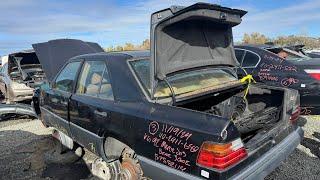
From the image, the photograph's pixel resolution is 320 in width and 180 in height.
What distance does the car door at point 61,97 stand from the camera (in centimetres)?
484

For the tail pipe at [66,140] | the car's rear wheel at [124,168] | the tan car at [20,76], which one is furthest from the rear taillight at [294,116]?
the tan car at [20,76]

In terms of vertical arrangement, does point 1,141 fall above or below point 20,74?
below

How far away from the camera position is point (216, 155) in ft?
9.20

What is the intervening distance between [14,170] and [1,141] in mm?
1975

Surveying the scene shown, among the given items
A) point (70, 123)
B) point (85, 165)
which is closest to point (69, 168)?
point (85, 165)

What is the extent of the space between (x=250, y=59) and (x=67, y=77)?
379 cm

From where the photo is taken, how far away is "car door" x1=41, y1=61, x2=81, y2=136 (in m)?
4.84

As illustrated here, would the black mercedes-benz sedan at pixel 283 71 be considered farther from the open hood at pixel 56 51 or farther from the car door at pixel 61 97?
the open hood at pixel 56 51

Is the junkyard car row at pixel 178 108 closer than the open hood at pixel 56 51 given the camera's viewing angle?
Yes

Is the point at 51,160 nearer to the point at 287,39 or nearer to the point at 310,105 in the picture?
the point at 310,105

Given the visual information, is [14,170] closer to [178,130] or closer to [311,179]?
[178,130]

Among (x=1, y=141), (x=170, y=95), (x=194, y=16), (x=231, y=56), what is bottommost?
(x=1, y=141)

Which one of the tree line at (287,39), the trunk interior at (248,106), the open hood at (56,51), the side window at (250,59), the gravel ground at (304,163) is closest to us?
the trunk interior at (248,106)

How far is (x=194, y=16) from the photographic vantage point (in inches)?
138
